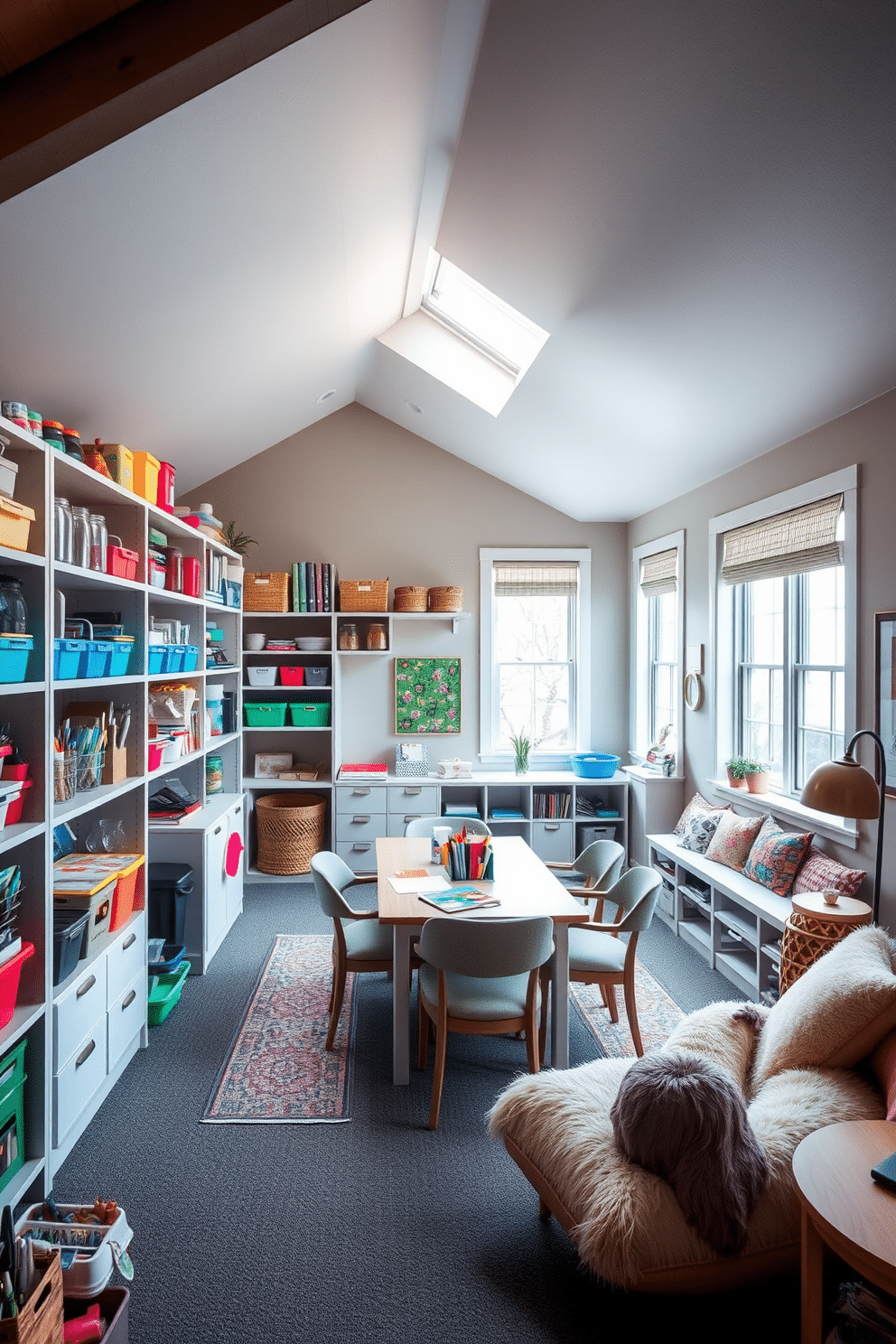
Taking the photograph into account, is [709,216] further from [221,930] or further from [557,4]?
[221,930]

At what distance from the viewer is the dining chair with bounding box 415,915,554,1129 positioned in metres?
2.67

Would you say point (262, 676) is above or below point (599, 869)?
above

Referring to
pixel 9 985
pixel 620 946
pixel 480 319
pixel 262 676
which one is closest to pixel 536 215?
pixel 480 319

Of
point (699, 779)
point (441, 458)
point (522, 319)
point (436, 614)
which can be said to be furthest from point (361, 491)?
point (699, 779)

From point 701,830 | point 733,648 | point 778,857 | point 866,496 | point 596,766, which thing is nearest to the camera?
point 866,496

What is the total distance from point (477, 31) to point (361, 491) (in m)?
3.84

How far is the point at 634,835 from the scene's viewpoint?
5.77 m

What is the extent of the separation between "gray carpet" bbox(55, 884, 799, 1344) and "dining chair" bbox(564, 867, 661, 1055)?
314 mm

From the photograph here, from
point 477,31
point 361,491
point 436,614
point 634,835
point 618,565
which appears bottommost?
point 634,835

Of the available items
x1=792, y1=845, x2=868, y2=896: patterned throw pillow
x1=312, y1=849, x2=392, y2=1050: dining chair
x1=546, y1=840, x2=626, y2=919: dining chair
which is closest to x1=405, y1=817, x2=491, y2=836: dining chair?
x1=546, y1=840, x2=626, y2=919: dining chair

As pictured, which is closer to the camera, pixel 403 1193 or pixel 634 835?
pixel 403 1193

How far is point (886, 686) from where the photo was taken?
3.09 meters

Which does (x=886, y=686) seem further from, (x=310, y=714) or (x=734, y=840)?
(x=310, y=714)

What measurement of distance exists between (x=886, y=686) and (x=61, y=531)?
3.18 meters
